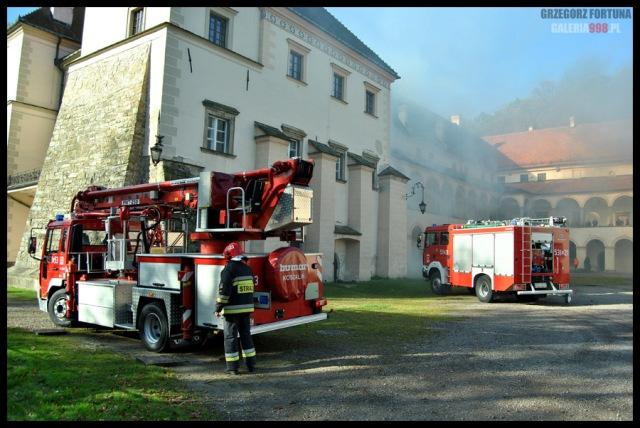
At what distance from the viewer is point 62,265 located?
30.3 ft

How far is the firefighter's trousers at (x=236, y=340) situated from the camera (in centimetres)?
616

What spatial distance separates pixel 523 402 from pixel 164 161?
13.1m

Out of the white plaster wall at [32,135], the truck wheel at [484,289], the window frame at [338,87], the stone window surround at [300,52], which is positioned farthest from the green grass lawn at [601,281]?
the white plaster wall at [32,135]

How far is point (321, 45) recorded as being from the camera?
74.4 feet

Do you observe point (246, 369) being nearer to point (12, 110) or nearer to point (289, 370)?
point (289, 370)

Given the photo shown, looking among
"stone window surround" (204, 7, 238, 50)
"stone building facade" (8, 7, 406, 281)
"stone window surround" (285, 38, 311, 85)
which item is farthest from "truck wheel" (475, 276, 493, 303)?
"stone window surround" (204, 7, 238, 50)

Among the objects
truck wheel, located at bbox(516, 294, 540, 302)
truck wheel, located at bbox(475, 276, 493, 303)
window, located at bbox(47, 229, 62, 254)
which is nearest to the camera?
window, located at bbox(47, 229, 62, 254)

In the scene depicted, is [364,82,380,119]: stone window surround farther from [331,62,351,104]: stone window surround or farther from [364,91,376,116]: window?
[331,62,351,104]: stone window surround

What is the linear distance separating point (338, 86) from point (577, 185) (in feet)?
103

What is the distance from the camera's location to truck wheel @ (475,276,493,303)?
15.2m

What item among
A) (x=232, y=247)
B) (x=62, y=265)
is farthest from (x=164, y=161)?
(x=232, y=247)

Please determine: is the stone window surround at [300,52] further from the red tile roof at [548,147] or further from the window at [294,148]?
the red tile roof at [548,147]

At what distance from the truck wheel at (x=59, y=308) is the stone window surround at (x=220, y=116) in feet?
27.6

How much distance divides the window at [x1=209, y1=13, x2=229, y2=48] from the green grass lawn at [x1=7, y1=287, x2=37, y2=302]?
10219mm
